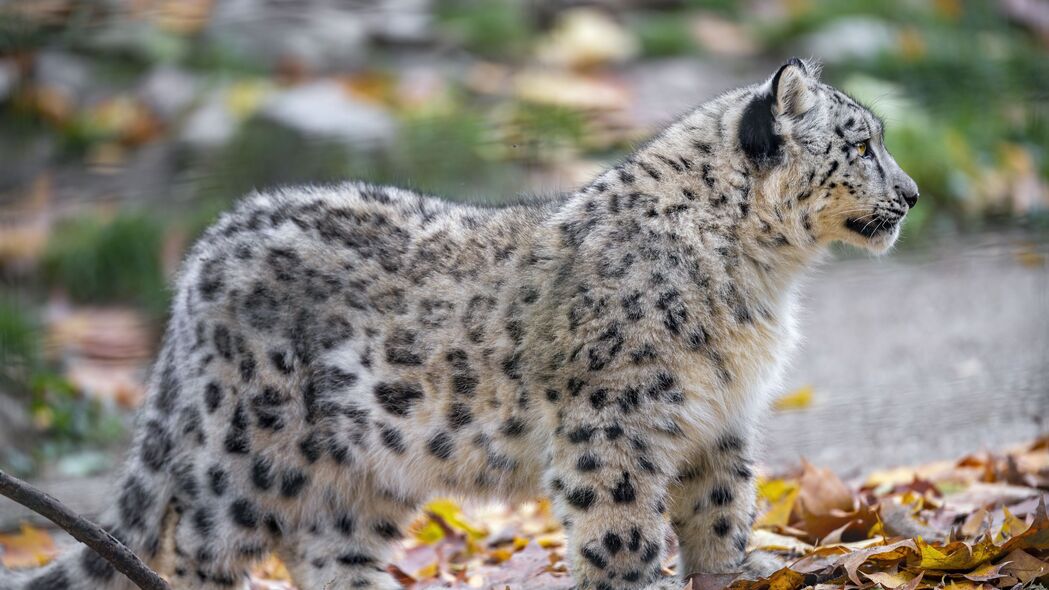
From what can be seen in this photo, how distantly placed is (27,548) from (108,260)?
481 centimetres

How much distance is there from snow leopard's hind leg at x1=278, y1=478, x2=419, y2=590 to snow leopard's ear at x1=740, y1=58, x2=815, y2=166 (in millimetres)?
2106

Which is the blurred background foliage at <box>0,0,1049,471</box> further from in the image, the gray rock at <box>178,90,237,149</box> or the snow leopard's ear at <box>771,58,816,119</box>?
the snow leopard's ear at <box>771,58,816,119</box>

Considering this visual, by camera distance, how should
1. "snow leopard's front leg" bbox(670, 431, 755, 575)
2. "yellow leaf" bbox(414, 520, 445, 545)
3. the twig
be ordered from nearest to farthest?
the twig, "snow leopard's front leg" bbox(670, 431, 755, 575), "yellow leaf" bbox(414, 520, 445, 545)

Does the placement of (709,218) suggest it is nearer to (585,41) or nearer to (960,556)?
(960,556)

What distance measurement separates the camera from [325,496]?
557cm

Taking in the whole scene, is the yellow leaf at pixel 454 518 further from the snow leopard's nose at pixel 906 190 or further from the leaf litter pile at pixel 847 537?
the snow leopard's nose at pixel 906 190

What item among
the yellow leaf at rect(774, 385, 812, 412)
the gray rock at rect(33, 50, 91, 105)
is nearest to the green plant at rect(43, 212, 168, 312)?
the gray rock at rect(33, 50, 91, 105)

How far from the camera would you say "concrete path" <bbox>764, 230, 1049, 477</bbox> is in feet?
25.9

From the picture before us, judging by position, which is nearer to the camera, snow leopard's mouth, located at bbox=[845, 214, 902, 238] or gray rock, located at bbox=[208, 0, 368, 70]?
snow leopard's mouth, located at bbox=[845, 214, 902, 238]

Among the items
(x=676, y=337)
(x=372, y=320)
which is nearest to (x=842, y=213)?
(x=676, y=337)

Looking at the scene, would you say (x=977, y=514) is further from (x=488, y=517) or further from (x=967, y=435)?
(x=488, y=517)

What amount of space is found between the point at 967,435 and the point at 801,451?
3.18 feet

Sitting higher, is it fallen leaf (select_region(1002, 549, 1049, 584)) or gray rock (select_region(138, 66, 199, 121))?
fallen leaf (select_region(1002, 549, 1049, 584))

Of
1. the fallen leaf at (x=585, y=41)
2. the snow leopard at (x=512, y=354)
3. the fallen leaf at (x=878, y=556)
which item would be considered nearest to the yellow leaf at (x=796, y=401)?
the snow leopard at (x=512, y=354)
